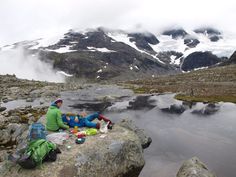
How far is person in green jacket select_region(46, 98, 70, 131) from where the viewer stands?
70.3 feet

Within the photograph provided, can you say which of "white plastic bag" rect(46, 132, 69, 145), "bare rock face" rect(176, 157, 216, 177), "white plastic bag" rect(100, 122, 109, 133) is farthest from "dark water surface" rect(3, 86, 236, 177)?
"white plastic bag" rect(46, 132, 69, 145)

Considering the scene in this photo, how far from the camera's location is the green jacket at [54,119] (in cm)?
2143

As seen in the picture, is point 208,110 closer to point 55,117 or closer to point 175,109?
point 175,109

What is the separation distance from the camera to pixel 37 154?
16109mm

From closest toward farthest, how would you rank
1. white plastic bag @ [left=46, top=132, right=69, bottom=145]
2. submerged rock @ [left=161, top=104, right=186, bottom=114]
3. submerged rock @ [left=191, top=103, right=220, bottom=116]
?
white plastic bag @ [left=46, top=132, right=69, bottom=145] → submerged rock @ [left=191, top=103, right=220, bottom=116] → submerged rock @ [left=161, top=104, right=186, bottom=114]

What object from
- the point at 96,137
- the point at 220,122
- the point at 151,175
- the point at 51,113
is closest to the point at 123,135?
the point at 96,137

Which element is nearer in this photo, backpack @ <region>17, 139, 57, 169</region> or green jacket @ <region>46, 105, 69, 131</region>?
backpack @ <region>17, 139, 57, 169</region>

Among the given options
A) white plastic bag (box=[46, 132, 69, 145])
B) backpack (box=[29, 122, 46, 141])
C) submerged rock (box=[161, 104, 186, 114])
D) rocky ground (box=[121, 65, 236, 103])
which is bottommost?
rocky ground (box=[121, 65, 236, 103])

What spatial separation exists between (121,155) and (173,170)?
13.7 ft

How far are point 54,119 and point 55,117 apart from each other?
0.65 ft

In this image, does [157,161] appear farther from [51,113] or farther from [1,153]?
[1,153]

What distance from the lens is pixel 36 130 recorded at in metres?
17.5

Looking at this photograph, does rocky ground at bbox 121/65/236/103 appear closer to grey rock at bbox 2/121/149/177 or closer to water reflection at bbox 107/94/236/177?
water reflection at bbox 107/94/236/177

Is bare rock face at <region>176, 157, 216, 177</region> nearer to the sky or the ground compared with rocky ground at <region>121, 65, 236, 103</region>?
nearer to the sky
